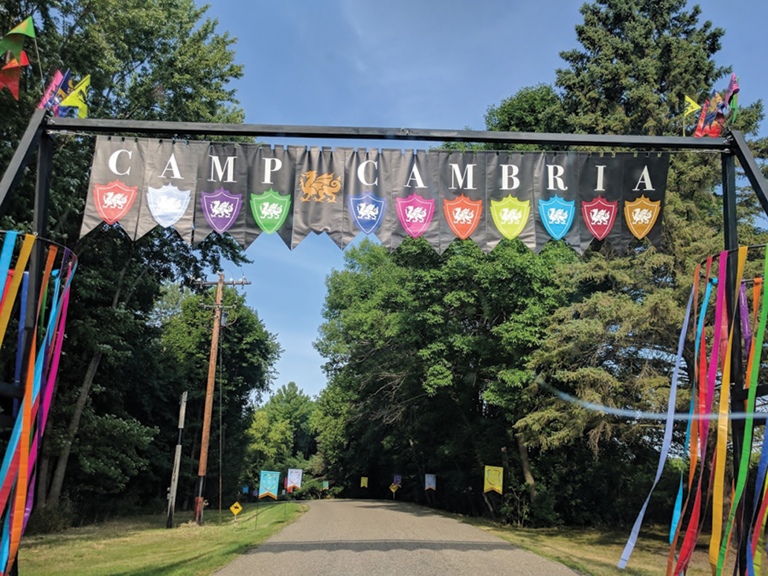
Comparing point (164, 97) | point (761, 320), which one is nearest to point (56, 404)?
point (164, 97)

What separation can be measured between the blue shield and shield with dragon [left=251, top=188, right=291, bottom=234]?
3.22 meters

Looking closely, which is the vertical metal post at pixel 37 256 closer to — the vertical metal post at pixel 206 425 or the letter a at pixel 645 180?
the letter a at pixel 645 180

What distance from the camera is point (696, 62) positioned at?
19969mm

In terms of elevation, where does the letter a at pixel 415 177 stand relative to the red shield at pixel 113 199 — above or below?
above

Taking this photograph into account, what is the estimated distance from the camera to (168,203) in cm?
676

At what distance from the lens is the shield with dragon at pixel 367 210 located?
6.79m

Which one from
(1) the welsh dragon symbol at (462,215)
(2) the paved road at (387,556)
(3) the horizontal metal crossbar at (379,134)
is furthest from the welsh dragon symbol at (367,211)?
(2) the paved road at (387,556)

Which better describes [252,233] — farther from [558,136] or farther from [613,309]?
[613,309]

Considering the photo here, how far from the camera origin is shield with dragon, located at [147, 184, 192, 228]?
672 centimetres

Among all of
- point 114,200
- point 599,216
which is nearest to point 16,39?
point 114,200

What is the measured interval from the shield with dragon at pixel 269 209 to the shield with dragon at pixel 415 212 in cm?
141

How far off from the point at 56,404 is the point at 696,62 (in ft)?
81.4

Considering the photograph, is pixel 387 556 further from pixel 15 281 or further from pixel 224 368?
pixel 224 368

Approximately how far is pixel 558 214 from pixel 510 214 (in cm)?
61
